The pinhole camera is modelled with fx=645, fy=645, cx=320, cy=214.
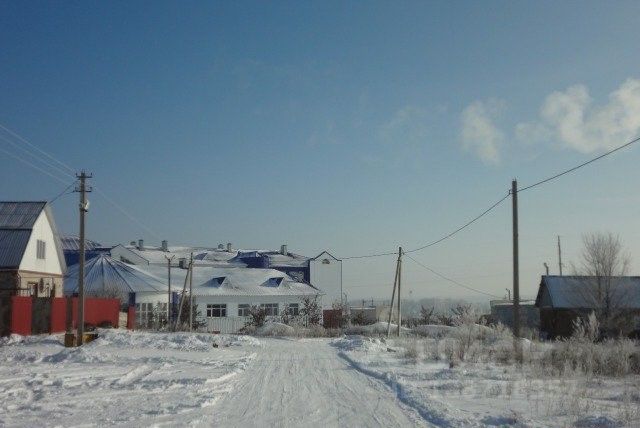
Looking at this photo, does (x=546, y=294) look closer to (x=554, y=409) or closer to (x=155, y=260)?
(x=554, y=409)

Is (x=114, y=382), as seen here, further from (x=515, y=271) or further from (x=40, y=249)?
(x=40, y=249)

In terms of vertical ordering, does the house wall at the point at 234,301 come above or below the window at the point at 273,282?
below

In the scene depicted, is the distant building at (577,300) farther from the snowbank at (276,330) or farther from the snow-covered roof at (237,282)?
the snow-covered roof at (237,282)

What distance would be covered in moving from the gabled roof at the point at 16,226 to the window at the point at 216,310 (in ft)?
68.2

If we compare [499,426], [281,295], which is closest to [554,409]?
[499,426]

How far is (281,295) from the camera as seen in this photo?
202ft

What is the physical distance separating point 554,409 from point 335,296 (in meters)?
67.7

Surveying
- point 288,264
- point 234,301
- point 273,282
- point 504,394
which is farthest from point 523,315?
point 504,394

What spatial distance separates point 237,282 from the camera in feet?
205

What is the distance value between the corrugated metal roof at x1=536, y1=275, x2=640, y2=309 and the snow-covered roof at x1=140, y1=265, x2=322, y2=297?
26428 millimetres

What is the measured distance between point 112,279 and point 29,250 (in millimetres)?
19384

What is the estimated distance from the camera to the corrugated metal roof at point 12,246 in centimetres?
3475

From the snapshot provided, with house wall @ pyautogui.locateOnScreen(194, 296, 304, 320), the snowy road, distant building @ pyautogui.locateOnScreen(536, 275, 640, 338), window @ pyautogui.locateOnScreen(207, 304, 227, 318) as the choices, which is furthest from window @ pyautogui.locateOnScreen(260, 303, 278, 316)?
the snowy road

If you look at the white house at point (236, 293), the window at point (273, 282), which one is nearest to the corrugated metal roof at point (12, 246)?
the white house at point (236, 293)
